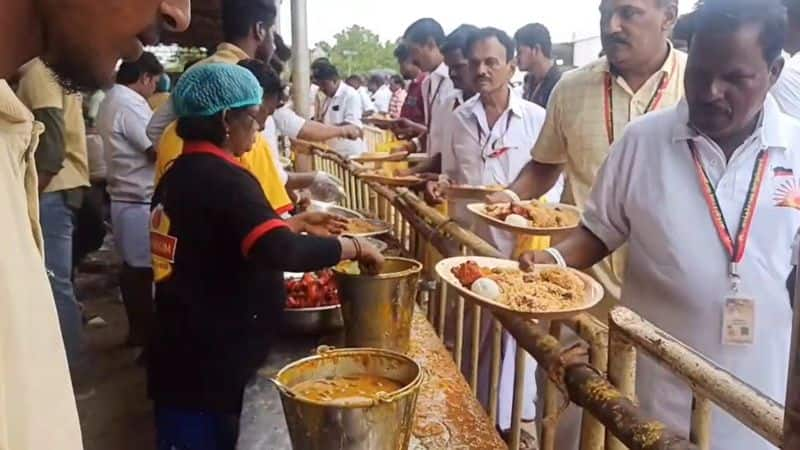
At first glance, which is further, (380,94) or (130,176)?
(380,94)

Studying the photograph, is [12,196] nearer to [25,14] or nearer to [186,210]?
[25,14]

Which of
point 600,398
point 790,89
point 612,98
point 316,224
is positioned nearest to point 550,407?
point 600,398

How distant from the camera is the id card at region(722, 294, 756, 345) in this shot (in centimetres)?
191

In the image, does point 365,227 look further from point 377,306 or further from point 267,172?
point 377,306

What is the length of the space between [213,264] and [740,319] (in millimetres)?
1445

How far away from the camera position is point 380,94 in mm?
16641

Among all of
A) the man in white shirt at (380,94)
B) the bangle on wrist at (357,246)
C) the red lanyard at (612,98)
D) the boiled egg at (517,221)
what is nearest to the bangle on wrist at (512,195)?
→ the boiled egg at (517,221)

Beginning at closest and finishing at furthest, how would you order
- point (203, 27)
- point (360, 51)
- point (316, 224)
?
point (316, 224) → point (203, 27) → point (360, 51)

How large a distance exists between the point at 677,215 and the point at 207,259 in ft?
4.34

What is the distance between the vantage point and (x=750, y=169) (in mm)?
1951

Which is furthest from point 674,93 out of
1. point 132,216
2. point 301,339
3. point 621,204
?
point 132,216

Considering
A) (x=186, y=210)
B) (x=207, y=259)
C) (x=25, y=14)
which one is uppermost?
(x=25, y=14)

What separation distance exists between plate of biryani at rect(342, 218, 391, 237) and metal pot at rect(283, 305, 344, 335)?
23.8 inches

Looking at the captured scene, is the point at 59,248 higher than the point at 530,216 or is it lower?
lower
